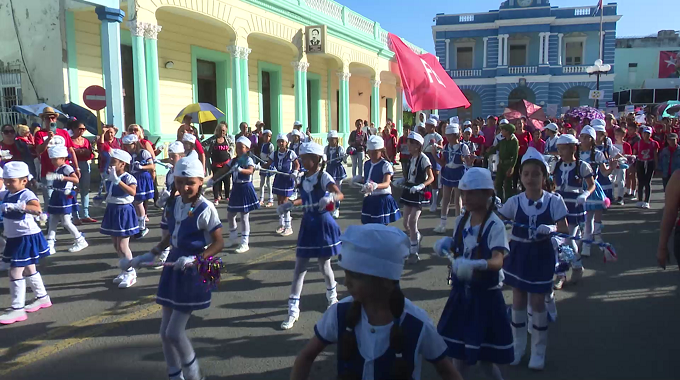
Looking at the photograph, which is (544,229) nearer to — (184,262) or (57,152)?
(184,262)

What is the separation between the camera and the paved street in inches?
157

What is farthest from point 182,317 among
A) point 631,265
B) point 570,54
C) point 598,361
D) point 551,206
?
point 570,54

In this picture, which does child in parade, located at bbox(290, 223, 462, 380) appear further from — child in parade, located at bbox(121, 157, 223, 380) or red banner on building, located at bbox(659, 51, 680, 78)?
red banner on building, located at bbox(659, 51, 680, 78)

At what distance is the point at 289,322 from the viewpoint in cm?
484

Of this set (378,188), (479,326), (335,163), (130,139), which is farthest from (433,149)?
(479,326)

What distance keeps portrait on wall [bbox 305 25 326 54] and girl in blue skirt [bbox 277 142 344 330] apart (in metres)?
14.2

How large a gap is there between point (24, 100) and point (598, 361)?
45.1 feet

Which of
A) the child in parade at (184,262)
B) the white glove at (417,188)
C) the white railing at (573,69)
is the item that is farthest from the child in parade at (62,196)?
the white railing at (573,69)

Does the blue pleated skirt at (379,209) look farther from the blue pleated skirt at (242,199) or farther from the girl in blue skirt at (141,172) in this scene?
the girl in blue skirt at (141,172)

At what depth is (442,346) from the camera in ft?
7.02

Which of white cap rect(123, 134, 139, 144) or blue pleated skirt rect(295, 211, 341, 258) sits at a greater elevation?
white cap rect(123, 134, 139, 144)

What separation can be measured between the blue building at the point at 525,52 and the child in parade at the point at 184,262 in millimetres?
38912

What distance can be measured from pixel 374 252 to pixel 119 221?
503cm

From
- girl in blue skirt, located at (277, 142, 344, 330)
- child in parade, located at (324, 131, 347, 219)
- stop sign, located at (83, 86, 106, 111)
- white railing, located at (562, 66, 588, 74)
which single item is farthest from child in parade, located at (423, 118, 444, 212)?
white railing, located at (562, 66, 588, 74)
